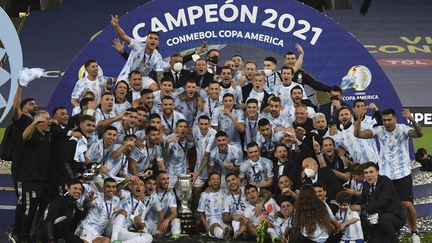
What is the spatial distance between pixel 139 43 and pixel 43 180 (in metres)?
2.98

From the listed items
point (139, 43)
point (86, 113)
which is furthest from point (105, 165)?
point (139, 43)

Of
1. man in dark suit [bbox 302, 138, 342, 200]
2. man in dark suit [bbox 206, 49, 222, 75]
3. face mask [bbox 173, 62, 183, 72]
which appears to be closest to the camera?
man in dark suit [bbox 302, 138, 342, 200]

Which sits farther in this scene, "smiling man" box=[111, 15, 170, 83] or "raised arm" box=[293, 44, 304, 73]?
"raised arm" box=[293, 44, 304, 73]

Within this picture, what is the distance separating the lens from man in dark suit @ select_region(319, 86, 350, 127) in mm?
11984

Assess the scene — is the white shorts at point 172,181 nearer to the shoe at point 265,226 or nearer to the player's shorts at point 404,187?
the shoe at point 265,226

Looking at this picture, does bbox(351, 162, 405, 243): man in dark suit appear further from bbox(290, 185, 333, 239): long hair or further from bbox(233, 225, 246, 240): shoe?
bbox(233, 225, 246, 240): shoe

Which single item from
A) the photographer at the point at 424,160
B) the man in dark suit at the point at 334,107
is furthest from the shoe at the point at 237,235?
the photographer at the point at 424,160

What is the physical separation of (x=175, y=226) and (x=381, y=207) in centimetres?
255

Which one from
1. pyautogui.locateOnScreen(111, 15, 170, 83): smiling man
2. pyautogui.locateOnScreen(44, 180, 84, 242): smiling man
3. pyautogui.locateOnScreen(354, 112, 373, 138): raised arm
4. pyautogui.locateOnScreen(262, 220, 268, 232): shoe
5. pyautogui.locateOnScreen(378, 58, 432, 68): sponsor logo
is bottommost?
pyautogui.locateOnScreen(262, 220, 268, 232): shoe

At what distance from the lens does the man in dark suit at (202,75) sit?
12.1 meters

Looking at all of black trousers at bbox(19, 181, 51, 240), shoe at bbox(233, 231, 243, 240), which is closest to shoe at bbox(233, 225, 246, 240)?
shoe at bbox(233, 231, 243, 240)

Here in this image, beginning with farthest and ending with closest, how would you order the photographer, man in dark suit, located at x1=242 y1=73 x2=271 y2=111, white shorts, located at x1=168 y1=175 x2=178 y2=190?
1. the photographer
2. man in dark suit, located at x1=242 y1=73 x2=271 y2=111
3. white shorts, located at x1=168 y1=175 x2=178 y2=190

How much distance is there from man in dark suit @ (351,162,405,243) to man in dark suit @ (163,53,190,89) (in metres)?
3.55

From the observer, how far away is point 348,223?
32.0 feet
